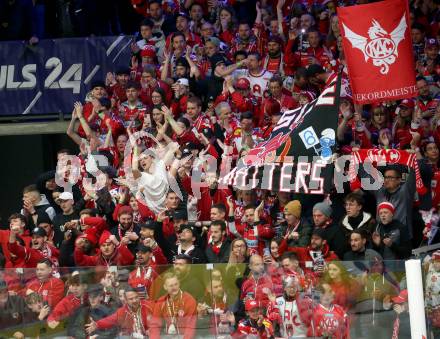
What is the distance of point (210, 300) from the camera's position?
1343 cm

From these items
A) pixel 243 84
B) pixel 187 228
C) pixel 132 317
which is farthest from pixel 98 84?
pixel 132 317

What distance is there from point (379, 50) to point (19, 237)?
14.9 feet

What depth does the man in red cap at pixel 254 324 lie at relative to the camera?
43.7 ft

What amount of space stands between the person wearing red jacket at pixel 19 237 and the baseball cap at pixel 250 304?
3512 millimetres

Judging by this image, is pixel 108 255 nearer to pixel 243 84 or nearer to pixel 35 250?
pixel 35 250

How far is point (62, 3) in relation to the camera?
69.2 feet

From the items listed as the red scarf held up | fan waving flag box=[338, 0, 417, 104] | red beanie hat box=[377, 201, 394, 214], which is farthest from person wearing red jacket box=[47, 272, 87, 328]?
fan waving flag box=[338, 0, 417, 104]

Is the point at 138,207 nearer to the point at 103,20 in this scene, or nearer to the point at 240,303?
the point at 240,303

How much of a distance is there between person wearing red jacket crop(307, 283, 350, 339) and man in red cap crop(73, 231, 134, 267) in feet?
9.83

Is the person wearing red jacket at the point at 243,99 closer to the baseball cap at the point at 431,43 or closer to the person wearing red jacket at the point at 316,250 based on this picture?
the baseball cap at the point at 431,43

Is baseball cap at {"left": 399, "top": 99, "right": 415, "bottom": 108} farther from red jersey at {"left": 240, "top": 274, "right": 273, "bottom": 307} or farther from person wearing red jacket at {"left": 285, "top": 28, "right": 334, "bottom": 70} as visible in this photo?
red jersey at {"left": 240, "top": 274, "right": 273, "bottom": 307}

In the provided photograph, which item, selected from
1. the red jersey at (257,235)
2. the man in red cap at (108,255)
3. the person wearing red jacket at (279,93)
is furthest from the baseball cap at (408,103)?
the man in red cap at (108,255)

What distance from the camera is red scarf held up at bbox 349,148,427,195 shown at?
49.7 feet

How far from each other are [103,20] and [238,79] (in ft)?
13.0
